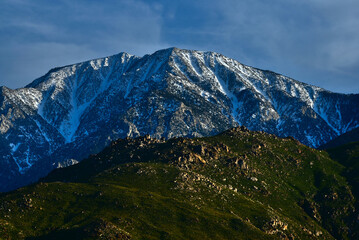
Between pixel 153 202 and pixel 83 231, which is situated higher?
pixel 153 202

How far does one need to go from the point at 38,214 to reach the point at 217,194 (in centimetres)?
7579

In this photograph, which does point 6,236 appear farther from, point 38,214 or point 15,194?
point 15,194

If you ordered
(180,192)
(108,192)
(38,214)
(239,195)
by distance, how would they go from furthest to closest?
(239,195) < (180,192) < (108,192) < (38,214)

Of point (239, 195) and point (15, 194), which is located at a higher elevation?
point (239, 195)

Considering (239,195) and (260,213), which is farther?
(239,195)

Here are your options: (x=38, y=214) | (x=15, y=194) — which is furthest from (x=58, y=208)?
(x=15, y=194)

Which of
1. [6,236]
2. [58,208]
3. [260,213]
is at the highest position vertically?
[260,213]

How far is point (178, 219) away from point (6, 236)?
58763mm

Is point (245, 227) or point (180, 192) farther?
point (180, 192)

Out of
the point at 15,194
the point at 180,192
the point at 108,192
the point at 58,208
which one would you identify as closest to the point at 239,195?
the point at 180,192

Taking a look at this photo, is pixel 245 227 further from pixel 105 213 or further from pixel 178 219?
pixel 105 213

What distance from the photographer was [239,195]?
198 m

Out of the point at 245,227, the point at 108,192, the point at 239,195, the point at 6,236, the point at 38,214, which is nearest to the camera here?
the point at 6,236

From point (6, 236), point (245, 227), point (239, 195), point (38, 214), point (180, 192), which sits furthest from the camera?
point (239, 195)
